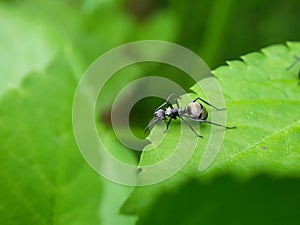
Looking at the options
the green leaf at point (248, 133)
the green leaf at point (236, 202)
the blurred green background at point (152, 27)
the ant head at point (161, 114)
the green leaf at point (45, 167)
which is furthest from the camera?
the blurred green background at point (152, 27)

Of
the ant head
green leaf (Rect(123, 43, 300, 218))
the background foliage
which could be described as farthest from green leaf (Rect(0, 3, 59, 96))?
green leaf (Rect(123, 43, 300, 218))

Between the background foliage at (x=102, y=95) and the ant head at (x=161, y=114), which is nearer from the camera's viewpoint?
the background foliage at (x=102, y=95)

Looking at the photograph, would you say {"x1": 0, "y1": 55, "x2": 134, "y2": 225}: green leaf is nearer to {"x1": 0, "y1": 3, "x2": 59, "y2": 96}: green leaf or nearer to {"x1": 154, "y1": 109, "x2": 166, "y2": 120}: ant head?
{"x1": 154, "y1": 109, "x2": 166, "y2": 120}: ant head

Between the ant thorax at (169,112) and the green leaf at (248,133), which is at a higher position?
the ant thorax at (169,112)

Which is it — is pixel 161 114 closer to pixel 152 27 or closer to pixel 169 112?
pixel 169 112

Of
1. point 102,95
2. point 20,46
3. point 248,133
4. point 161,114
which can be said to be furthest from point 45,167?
point 20,46

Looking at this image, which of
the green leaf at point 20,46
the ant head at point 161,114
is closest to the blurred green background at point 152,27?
the green leaf at point 20,46

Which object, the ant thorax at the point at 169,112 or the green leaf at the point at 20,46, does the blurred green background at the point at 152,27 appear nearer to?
the green leaf at the point at 20,46

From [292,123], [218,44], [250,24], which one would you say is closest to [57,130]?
[292,123]
